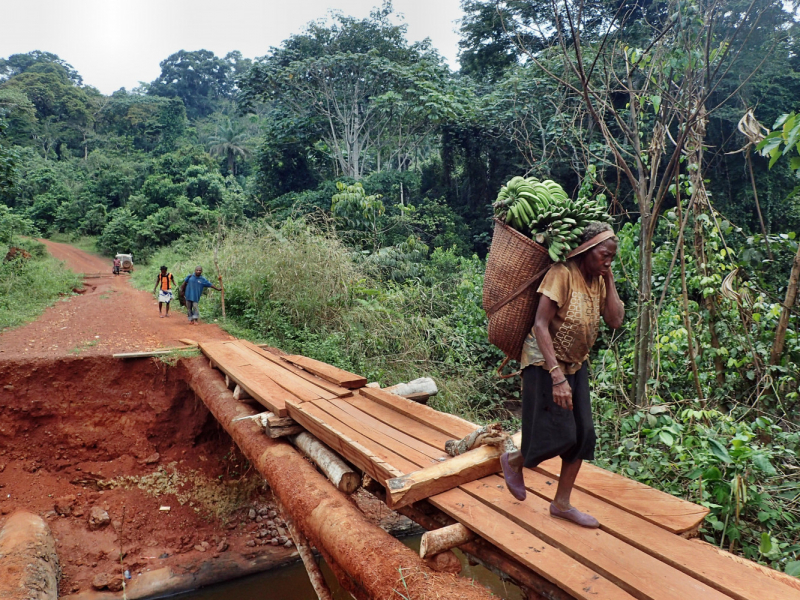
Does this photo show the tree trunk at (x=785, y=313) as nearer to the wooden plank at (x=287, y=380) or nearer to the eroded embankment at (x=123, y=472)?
the wooden plank at (x=287, y=380)

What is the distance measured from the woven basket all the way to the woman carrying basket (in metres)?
0.07

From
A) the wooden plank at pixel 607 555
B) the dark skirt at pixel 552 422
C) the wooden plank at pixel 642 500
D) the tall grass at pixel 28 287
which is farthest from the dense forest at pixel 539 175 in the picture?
the tall grass at pixel 28 287

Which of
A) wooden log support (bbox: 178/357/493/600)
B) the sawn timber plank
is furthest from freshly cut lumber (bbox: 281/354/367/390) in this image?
wooden log support (bbox: 178/357/493/600)

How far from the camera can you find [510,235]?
8.14 feet

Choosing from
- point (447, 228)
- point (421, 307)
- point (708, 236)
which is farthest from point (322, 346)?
point (447, 228)

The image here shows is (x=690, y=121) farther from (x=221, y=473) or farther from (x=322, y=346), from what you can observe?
(x=221, y=473)

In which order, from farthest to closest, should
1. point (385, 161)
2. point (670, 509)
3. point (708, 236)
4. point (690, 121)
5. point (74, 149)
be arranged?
1. point (74, 149)
2. point (385, 161)
3. point (708, 236)
4. point (690, 121)
5. point (670, 509)

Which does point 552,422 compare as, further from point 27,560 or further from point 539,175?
point 539,175

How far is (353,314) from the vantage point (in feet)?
26.9

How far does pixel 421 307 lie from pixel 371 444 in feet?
18.1

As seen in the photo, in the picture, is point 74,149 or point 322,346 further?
point 74,149

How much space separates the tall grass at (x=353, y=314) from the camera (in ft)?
24.9

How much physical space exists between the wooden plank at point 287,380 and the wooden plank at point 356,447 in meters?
0.60

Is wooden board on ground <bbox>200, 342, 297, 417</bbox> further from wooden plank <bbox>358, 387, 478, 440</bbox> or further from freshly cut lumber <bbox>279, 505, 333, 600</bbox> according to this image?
freshly cut lumber <bbox>279, 505, 333, 600</bbox>
